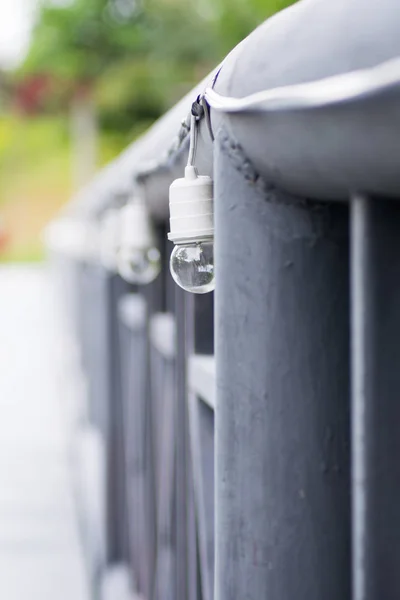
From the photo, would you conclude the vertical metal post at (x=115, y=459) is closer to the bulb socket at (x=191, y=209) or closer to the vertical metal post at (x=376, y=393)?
the bulb socket at (x=191, y=209)

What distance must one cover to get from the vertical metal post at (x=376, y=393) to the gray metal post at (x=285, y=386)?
80 millimetres

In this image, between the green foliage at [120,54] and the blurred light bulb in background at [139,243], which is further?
the green foliage at [120,54]

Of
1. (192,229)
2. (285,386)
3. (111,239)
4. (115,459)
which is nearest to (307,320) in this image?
(285,386)

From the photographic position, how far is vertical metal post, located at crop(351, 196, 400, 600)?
3.93ft

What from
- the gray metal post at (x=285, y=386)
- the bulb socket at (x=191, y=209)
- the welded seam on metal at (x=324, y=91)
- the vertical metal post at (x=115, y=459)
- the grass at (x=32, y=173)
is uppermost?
the grass at (x=32, y=173)

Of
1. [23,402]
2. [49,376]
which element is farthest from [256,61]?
[49,376]

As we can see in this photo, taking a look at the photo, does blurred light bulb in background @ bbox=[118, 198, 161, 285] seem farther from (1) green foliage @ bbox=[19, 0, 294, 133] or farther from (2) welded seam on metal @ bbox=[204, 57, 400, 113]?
(1) green foliage @ bbox=[19, 0, 294, 133]

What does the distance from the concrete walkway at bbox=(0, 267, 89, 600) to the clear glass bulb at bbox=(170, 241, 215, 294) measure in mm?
3332

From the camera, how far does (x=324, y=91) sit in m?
0.94

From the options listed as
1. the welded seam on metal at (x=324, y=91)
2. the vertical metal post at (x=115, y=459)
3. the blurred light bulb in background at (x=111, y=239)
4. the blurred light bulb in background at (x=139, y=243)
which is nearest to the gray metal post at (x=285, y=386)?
the welded seam on metal at (x=324, y=91)

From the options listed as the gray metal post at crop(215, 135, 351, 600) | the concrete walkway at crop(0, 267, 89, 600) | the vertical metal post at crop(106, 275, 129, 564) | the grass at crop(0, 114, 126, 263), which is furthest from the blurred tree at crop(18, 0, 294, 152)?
the gray metal post at crop(215, 135, 351, 600)

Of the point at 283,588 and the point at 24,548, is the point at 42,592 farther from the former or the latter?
the point at 283,588

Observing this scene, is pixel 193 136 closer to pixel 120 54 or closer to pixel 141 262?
pixel 141 262

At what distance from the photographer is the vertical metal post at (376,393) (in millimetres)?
1198
